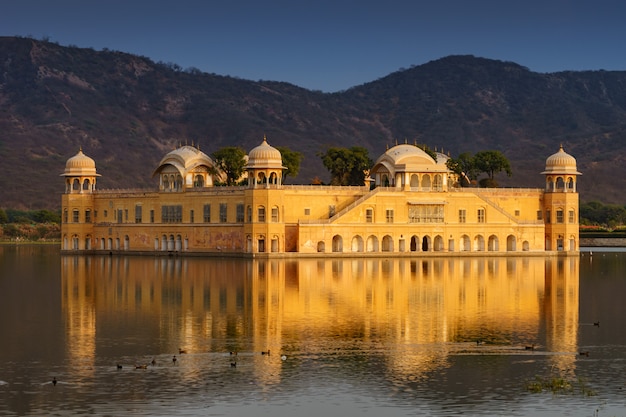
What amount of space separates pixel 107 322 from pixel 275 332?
17.5 feet

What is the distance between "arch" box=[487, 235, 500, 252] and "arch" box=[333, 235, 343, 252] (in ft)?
31.7

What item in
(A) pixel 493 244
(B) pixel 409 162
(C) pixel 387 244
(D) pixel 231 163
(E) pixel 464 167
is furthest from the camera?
(E) pixel 464 167

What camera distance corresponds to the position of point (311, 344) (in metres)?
31.3

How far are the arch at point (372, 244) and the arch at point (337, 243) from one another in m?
1.78

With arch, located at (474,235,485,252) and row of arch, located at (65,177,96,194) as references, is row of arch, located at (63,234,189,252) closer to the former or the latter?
row of arch, located at (65,177,96,194)

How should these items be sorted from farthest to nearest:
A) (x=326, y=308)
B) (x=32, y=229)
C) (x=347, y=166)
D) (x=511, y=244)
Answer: (x=32, y=229), (x=347, y=166), (x=511, y=244), (x=326, y=308)

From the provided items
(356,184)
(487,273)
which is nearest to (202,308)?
(487,273)

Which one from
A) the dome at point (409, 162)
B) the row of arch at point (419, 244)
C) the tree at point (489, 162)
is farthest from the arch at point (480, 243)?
the tree at point (489, 162)

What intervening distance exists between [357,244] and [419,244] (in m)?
3.83

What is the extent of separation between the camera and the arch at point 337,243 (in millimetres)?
72625

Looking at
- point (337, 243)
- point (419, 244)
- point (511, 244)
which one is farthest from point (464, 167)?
point (337, 243)

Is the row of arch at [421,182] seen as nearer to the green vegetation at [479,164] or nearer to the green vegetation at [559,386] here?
the green vegetation at [479,164]

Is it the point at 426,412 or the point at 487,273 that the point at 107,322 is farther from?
the point at 487,273

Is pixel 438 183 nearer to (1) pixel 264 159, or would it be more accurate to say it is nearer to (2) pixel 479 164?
(1) pixel 264 159
